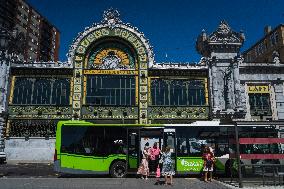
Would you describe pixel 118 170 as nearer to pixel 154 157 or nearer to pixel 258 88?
pixel 154 157

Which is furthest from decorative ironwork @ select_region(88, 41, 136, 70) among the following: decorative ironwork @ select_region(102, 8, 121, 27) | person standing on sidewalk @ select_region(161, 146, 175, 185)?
person standing on sidewalk @ select_region(161, 146, 175, 185)

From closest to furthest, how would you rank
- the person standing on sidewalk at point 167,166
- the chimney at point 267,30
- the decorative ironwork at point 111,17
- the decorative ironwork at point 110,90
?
→ the person standing on sidewalk at point 167,166, the decorative ironwork at point 110,90, the decorative ironwork at point 111,17, the chimney at point 267,30

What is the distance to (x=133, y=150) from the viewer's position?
17.6 metres

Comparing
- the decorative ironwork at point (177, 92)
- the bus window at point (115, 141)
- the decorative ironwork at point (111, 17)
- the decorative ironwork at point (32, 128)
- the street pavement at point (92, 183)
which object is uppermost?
the decorative ironwork at point (111, 17)

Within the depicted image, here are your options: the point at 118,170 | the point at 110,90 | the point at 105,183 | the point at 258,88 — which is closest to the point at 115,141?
the point at 118,170

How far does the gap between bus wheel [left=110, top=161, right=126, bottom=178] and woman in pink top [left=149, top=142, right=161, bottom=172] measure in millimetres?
1494

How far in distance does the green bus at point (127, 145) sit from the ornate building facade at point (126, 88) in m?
13.3

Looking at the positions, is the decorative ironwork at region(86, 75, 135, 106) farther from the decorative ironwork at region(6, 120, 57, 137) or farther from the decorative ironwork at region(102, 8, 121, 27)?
the decorative ironwork at region(102, 8, 121, 27)

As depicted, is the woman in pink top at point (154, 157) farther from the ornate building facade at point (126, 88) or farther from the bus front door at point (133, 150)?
the ornate building facade at point (126, 88)

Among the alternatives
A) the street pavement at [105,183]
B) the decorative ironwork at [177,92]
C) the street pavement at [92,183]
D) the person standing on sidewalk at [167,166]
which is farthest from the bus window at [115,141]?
the decorative ironwork at [177,92]

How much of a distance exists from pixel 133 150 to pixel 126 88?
50.3ft

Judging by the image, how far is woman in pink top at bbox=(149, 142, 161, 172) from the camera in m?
16.7

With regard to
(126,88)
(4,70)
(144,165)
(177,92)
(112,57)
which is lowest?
(144,165)

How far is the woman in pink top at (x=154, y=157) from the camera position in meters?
16.7
